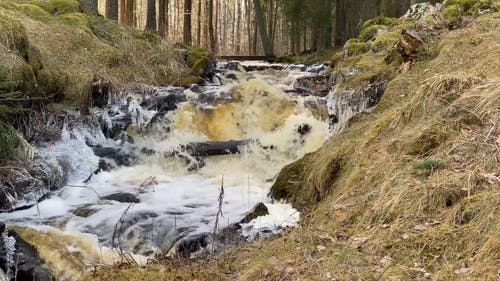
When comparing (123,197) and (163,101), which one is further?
(163,101)

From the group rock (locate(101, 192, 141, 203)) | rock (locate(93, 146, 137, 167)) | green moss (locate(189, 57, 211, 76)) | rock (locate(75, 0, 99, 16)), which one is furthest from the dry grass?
rock (locate(75, 0, 99, 16))

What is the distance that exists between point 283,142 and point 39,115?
13.0ft

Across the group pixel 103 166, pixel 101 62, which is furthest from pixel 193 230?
pixel 101 62

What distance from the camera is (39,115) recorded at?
8000 millimetres

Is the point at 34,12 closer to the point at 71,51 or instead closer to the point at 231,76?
the point at 71,51

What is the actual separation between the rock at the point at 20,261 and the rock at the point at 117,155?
3404 mm

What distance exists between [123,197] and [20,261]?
6.68 ft

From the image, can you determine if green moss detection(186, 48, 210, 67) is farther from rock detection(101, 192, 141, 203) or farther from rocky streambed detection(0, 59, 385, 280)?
rock detection(101, 192, 141, 203)

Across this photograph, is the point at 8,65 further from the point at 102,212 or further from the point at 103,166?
the point at 102,212

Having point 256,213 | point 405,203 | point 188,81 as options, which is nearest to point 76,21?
point 188,81

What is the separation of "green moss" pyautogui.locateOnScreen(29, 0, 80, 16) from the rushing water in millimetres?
4325

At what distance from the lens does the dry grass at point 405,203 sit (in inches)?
130

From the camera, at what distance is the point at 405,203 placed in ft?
12.9

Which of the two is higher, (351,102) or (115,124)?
(351,102)
